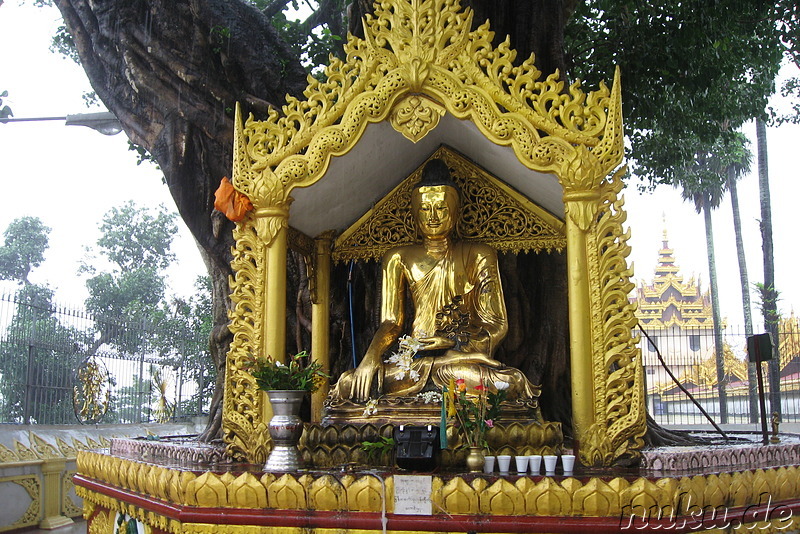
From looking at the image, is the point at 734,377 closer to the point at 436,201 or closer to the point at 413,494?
the point at 436,201

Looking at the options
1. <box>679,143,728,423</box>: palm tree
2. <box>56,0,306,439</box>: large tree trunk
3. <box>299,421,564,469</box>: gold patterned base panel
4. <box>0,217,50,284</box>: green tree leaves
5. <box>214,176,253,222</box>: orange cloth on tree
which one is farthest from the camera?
<box>0,217,50,284</box>: green tree leaves

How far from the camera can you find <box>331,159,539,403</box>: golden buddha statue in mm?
5539

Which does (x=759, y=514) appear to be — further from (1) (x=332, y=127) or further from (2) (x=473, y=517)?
(1) (x=332, y=127)

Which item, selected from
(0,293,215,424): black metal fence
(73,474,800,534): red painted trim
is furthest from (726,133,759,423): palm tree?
(73,474,800,534): red painted trim

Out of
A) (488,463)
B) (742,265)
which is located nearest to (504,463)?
(488,463)

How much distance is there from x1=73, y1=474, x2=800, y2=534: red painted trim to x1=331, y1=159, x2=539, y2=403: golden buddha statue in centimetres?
162

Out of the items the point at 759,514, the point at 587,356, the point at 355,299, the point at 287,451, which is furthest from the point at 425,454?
the point at 355,299

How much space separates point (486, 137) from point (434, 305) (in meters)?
1.71

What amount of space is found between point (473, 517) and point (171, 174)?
510cm

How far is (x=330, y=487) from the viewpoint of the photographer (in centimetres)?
388

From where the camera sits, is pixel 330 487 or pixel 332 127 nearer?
pixel 330 487

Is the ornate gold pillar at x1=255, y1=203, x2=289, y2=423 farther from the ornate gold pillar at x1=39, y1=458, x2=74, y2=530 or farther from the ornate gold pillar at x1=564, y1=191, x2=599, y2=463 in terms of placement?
the ornate gold pillar at x1=39, y1=458, x2=74, y2=530

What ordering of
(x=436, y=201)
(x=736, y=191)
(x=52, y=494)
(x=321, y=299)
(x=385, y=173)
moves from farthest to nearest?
1. (x=736, y=191)
2. (x=52, y=494)
3. (x=321, y=299)
4. (x=385, y=173)
5. (x=436, y=201)

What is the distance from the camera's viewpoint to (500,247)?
6.21m
